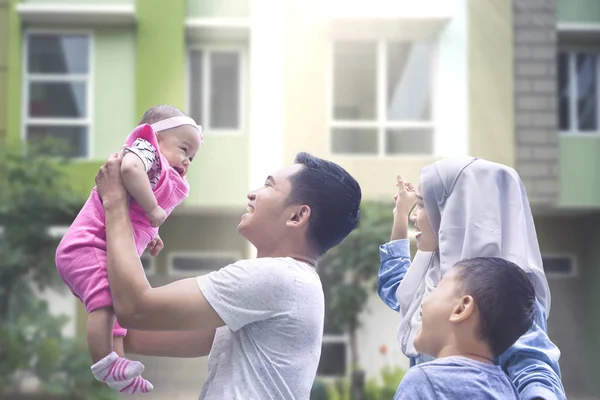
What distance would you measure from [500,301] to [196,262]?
7.16 metres

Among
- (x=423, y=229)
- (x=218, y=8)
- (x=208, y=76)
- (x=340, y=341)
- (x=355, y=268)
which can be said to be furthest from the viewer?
(x=208, y=76)

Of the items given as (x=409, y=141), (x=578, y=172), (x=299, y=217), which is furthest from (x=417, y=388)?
(x=578, y=172)

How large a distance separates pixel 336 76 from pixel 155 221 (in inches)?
262

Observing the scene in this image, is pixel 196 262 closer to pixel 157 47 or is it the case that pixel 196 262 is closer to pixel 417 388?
pixel 157 47

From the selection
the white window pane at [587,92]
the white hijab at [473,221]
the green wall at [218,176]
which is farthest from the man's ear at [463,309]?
the white window pane at [587,92]

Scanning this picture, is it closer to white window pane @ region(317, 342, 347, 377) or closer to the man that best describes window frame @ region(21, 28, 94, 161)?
white window pane @ region(317, 342, 347, 377)

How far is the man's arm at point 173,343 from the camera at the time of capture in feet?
5.77

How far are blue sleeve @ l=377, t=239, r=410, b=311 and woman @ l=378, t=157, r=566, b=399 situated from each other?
15cm

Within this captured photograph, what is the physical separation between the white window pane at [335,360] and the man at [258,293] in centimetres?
660

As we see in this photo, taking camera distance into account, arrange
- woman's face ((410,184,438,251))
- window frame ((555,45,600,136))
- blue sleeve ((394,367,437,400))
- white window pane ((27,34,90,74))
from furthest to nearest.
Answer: window frame ((555,45,600,136)) < white window pane ((27,34,90,74)) < woman's face ((410,184,438,251)) < blue sleeve ((394,367,437,400))

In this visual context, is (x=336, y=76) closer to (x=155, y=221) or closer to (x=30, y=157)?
(x=30, y=157)

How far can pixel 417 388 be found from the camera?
4.94 feet

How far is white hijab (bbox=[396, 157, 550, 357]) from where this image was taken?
1801 millimetres

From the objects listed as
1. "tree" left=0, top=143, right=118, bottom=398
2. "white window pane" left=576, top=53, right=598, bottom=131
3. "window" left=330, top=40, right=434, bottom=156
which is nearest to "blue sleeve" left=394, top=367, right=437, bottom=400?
"tree" left=0, top=143, right=118, bottom=398
